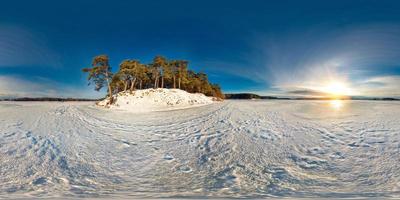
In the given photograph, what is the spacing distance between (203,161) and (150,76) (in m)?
32.5

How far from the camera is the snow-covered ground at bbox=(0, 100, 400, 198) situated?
4129mm

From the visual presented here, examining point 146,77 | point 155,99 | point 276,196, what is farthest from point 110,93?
point 276,196

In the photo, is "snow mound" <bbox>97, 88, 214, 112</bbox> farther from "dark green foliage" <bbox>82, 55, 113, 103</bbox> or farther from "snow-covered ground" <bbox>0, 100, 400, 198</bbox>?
"snow-covered ground" <bbox>0, 100, 400, 198</bbox>

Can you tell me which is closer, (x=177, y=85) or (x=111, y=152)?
(x=111, y=152)

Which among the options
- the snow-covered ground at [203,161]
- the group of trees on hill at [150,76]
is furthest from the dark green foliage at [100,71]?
the snow-covered ground at [203,161]

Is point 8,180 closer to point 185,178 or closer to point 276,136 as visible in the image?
point 185,178

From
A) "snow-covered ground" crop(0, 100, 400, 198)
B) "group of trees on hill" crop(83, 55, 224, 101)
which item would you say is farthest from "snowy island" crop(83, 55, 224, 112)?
"snow-covered ground" crop(0, 100, 400, 198)

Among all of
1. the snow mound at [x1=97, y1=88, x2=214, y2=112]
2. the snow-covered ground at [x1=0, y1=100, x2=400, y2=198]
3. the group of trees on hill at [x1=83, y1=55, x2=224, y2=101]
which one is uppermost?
the group of trees on hill at [x1=83, y1=55, x2=224, y2=101]

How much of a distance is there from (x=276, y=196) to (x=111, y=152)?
14.9ft

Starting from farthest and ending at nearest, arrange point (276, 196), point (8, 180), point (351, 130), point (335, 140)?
point (351, 130)
point (335, 140)
point (8, 180)
point (276, 196)

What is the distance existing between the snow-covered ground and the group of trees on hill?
65.7 feet

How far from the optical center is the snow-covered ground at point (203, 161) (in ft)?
13.5

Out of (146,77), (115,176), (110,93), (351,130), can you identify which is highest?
(146,77)

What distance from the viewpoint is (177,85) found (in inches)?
1606
